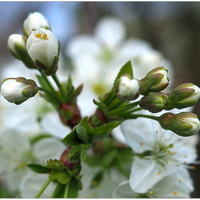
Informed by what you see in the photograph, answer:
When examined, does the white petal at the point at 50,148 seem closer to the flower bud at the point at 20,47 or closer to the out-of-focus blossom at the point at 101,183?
the out-of-focus blossom at the point at 101,183

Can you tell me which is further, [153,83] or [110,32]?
[110,32]

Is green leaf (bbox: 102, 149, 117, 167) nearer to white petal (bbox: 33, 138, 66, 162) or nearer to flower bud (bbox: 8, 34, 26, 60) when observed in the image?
white petal (bbox: 33, 138, 66, 162)

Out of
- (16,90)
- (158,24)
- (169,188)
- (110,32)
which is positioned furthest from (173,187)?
(158,24)

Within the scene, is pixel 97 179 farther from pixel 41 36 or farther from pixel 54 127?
pixel 41 36

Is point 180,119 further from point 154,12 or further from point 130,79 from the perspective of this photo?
point 154,12

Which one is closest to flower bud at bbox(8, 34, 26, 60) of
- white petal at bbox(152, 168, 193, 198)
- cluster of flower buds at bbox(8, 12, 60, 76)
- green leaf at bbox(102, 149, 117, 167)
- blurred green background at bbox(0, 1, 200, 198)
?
cluster of flower buds at bbox(8, 12, 60, 76)

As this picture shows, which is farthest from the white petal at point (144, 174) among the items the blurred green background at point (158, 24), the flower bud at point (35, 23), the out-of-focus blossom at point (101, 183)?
the blurred green background at point (158, 24)
